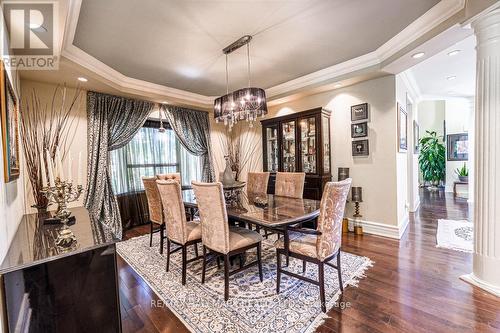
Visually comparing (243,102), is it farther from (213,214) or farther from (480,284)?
(480,284)

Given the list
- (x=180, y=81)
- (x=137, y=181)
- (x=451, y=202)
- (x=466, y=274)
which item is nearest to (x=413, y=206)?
(x=451, y=202)

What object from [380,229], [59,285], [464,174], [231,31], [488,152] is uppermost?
[231,31]

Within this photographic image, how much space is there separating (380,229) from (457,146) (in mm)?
5945

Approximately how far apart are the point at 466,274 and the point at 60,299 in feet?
11.7

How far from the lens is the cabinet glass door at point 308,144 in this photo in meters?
4.08

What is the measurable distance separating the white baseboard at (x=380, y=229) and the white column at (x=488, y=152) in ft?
4.16

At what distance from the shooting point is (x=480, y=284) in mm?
2160

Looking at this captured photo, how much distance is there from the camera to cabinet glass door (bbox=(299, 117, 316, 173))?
408 centimetres

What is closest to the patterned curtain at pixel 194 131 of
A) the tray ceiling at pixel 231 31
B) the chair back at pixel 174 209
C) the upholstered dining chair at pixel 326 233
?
the tray ceiling at pixel 231 31

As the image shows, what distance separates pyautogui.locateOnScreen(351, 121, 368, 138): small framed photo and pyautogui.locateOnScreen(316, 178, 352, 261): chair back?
215 cm

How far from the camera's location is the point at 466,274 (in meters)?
2.38

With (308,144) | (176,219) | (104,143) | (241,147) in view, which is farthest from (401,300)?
(104,143)

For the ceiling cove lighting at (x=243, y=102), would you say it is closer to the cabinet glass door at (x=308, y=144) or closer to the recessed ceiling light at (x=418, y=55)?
the cabinet glass door at (x=308, y=144)

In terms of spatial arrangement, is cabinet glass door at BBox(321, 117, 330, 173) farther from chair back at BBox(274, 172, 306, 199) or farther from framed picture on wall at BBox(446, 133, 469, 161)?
framed picture on wall at BBox(446, 133, 469, 161)
